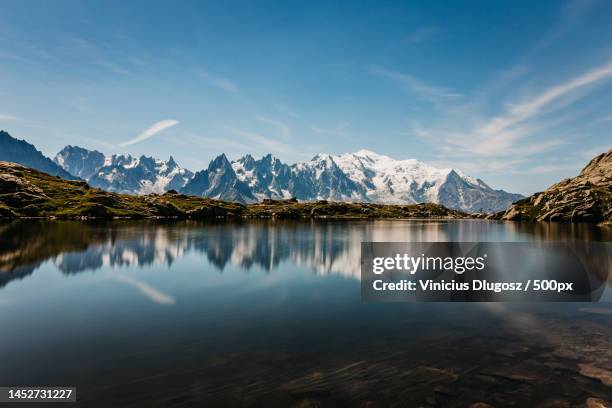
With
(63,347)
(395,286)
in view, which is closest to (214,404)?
(63,347)

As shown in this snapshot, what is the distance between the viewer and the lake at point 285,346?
20062 millimetres

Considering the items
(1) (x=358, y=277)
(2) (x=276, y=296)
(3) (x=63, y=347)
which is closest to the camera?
(3) (x=63, y=347)

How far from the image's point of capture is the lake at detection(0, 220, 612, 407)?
65.8 feet

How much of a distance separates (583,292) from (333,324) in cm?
3774

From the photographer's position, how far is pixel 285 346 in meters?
27.0

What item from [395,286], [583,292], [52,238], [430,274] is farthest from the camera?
[52,238]

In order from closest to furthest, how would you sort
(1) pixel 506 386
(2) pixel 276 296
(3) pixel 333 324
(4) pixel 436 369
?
(1) pixel 506 386, (4) pixel 436 369, (3) pixel 333 324, (2) pixel 276 296

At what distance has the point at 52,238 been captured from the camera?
103 meters

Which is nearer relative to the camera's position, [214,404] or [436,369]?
[214,404]

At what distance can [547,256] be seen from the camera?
257ft

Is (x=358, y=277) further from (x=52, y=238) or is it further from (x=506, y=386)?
(x=52, y=238)

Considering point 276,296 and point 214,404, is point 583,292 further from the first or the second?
point 214,404

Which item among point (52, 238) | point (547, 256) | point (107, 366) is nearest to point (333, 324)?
point (107, 366)

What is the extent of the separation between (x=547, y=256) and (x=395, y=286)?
1891 inches
